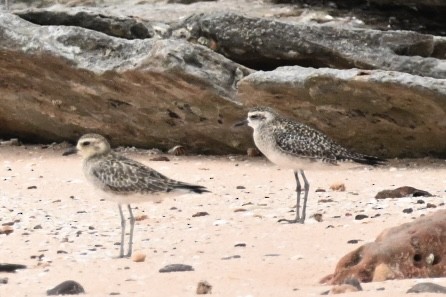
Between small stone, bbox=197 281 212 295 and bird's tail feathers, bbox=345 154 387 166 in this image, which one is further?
bird's tail feathers, bbox=345 154 387 166

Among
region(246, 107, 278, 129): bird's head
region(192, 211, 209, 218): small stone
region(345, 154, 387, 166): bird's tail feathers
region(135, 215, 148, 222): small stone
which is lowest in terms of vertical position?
region(135, 215, 148, 222): small stone

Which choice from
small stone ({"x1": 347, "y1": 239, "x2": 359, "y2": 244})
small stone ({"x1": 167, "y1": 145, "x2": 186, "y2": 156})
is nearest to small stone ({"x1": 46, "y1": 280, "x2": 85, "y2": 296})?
small stone ({"x1": 347, "y1": 239, "x2": 359, "y2": 244})

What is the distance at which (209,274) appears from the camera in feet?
24.5

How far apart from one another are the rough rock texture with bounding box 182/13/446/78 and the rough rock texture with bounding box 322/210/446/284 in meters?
5.80

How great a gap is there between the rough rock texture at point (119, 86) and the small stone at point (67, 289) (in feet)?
19.7

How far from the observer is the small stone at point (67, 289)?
6.91 metres

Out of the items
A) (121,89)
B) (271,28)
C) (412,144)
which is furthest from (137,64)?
(412,144)

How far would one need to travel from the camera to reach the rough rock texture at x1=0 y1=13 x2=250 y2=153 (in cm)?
1291

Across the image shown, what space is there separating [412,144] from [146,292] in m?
6.40

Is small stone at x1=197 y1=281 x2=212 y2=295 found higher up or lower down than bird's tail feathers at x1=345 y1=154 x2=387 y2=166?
lower down

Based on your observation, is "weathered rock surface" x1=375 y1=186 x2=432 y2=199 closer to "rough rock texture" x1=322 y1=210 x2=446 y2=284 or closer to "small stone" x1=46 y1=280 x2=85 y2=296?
"rough rock texture" x1=322 y1=210 x2=446 y2=284

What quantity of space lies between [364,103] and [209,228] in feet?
11.8

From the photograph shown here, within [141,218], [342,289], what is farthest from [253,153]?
[342,289]

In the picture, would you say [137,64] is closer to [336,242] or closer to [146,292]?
[336,242]
